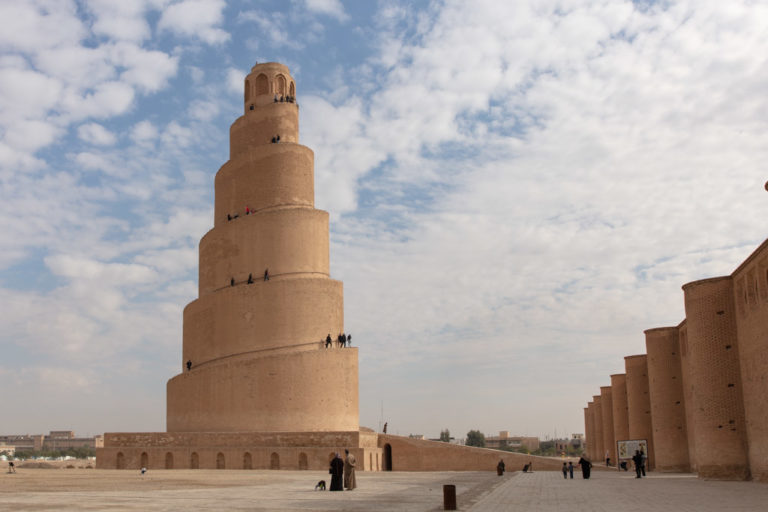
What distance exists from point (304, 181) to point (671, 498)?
23806 millimetres

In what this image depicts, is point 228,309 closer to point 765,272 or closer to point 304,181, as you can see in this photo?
point 304,181

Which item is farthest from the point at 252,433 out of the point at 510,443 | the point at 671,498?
the point at 510,443

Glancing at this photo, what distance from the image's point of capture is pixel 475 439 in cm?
10056

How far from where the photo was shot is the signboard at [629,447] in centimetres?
2820

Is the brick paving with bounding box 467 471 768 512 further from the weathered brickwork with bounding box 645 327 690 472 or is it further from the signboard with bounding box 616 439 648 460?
the signboard with bounding box 616 439 648 460

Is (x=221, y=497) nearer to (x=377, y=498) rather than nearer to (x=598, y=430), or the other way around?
(x=377, y=498)

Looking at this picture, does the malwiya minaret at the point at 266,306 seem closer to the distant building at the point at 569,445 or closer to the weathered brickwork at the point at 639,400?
the weathered brickwork at the point at 639,400

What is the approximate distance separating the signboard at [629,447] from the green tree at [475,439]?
7038 centimetres

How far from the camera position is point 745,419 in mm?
18391

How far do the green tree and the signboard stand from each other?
70.4m

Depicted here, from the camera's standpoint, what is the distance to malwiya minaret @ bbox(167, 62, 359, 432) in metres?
29.9

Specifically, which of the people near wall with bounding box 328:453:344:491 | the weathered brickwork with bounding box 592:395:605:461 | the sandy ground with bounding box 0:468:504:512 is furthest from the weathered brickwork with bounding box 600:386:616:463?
the people near wall with bounding box 328:453:344:491

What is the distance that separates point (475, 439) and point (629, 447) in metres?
74.1

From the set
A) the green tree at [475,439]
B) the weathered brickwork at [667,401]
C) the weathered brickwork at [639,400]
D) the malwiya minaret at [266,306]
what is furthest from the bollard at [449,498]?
the green tree at [475,439]
